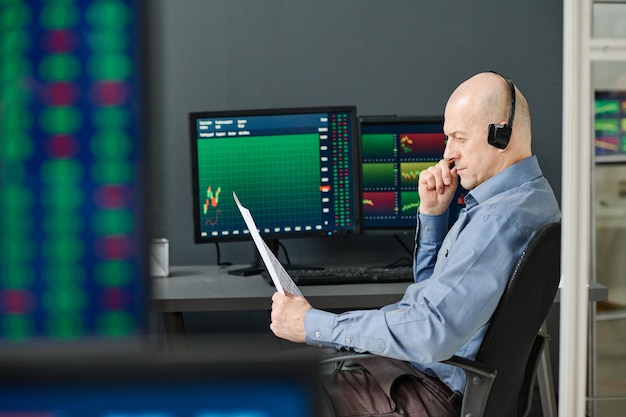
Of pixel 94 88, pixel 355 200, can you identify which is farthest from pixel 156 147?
pixel 355 200

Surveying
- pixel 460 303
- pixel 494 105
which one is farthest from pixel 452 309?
pixel 494 105

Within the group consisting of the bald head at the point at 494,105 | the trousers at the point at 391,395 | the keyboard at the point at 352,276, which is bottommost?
the trousers at the point at 391,395

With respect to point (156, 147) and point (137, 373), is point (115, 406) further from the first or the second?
point (156, 147)

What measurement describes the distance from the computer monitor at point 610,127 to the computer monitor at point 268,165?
2.68 feet

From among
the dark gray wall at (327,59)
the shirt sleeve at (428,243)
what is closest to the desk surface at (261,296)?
the shirt sleeve at (428,243)

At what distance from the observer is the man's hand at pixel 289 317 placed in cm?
203

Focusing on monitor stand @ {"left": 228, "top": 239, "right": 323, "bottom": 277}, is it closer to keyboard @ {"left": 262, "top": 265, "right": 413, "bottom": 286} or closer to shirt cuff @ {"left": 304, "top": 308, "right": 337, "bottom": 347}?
Result: keyboard @ {"left": 262, "top": 265, "right": 413, "bottom": 286}

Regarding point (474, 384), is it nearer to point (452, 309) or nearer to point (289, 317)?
point (452, 309)

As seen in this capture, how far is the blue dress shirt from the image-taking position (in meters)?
1.82

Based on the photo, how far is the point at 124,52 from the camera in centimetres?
40

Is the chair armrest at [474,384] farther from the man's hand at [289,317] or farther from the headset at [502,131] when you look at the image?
the headset at [502,131]

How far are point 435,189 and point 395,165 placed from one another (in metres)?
0.64

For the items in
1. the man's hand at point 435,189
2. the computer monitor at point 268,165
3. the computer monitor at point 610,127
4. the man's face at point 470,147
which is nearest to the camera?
the man's face at point 470,147

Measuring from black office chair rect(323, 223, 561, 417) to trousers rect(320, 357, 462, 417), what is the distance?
0.12 metres
